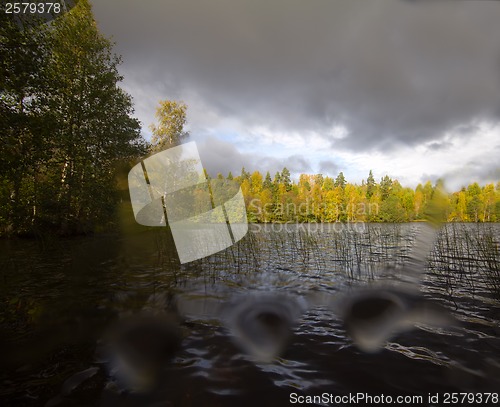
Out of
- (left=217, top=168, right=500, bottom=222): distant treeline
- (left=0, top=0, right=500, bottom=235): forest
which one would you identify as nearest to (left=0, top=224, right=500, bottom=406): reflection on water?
(left=0, top=0, right=500, bottom=235): forest

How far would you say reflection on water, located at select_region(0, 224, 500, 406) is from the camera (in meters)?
3.20

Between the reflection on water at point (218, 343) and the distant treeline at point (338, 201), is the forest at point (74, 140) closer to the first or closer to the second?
the reflection on water at point (218, 343)

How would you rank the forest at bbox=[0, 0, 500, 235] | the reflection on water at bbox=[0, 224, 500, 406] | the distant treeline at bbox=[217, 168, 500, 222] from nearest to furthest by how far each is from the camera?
the reflection on water at bbox=[0, 224, 500, 406], the forest at bbox=[0, 0, 500, 235], the distant treeline at bbox=[217, 168, 500, 222]

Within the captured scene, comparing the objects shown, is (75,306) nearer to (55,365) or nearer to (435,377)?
(55,365)

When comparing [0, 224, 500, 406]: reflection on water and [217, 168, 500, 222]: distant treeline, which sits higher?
[217, 168, 500, 222]: distant treeline

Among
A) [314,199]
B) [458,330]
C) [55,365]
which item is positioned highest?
[314,199]

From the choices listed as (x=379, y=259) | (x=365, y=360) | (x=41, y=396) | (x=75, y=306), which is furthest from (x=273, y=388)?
(x=379, y=259)

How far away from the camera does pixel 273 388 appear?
3238mm

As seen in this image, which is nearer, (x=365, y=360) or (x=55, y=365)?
(x=55, y=365)

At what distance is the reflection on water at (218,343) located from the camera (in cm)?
320

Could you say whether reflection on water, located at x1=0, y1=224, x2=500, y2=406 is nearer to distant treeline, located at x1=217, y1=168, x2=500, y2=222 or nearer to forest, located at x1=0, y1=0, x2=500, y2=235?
forest, located at x1=0, y1=0, x2=500, y2=235

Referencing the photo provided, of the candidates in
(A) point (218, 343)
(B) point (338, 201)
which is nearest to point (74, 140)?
(A) point (218, 343)

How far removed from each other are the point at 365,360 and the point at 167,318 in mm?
3883

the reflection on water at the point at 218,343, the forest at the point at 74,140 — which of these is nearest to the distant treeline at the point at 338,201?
the forest at the point at 74,140
